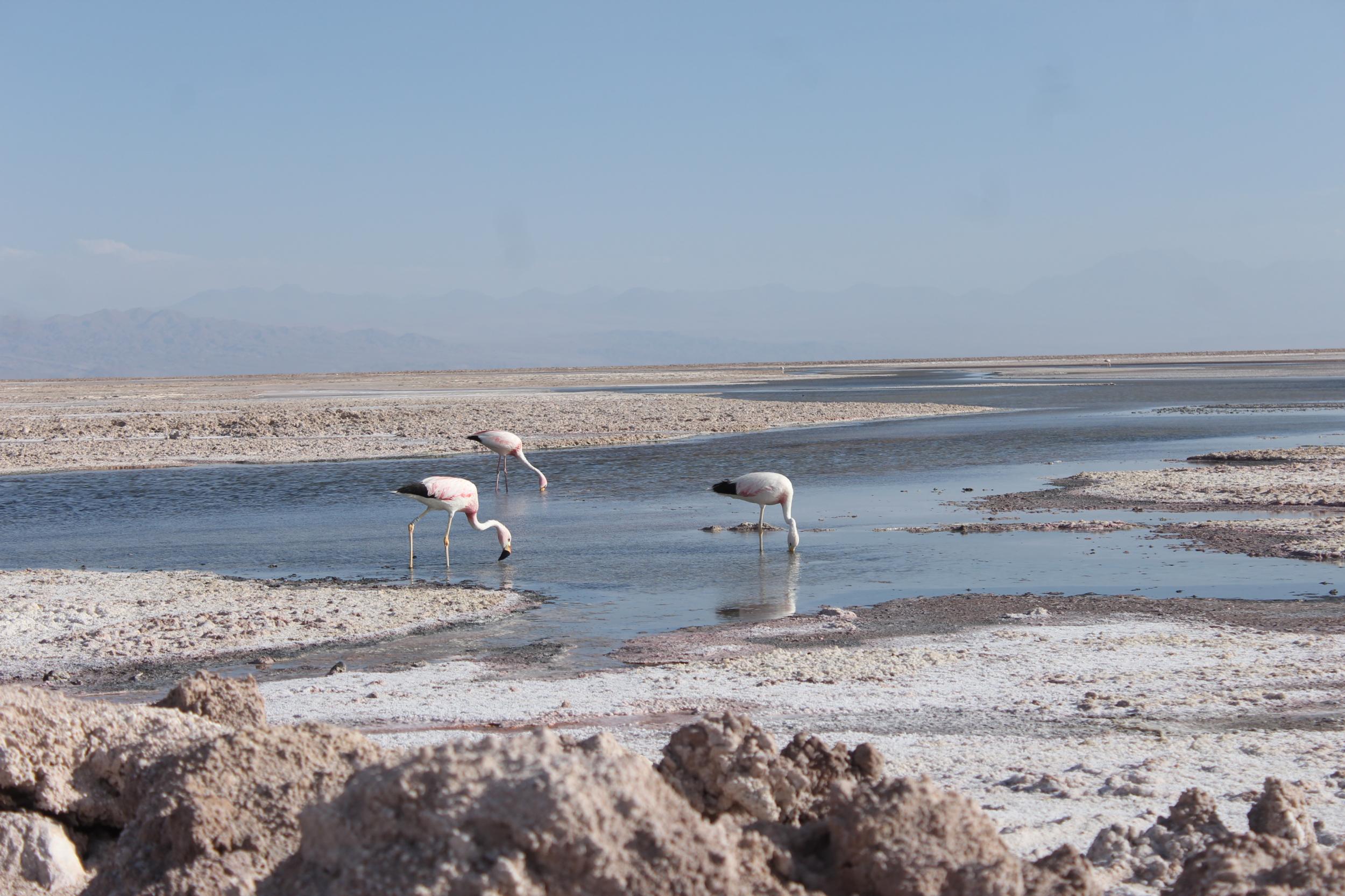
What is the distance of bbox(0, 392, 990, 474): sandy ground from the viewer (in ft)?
101

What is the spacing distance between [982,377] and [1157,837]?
8674cm

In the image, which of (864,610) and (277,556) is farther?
(277,556)

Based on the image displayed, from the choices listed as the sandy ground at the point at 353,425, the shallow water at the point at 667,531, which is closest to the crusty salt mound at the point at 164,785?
the shallow water at the point at 667,531

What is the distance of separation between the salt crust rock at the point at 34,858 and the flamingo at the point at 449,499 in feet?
32.5

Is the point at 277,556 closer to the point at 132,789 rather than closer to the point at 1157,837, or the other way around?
the point at 132,789

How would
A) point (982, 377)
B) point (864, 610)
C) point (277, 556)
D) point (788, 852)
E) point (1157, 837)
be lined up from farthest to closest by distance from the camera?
point (982, 377) → point (277, 556) → point (864, 610) → point (1157, 837) → point (788, 852)

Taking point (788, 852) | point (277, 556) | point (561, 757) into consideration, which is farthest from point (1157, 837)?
point (277, 556)

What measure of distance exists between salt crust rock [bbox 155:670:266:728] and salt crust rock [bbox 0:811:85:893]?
2.76 ft

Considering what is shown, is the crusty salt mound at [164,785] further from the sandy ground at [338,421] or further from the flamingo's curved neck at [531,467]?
the sandy ground at [338,421]

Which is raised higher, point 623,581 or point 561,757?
point 561,757

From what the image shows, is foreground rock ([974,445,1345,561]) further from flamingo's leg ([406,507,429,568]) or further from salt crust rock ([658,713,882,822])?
salt crust rock ([658,713,882,822])

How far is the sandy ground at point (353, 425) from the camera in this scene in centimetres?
3072

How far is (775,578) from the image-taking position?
44.8ft

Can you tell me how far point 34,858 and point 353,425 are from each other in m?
35.1
